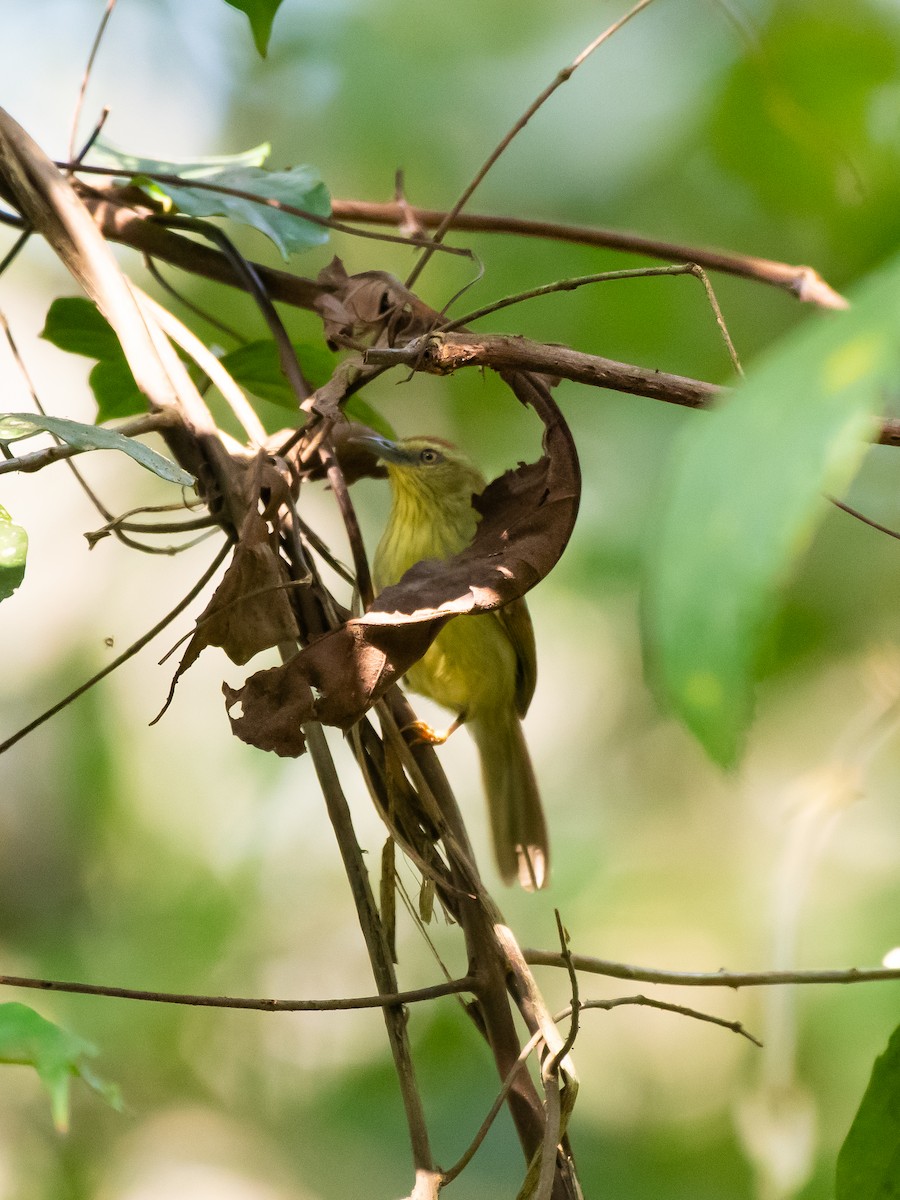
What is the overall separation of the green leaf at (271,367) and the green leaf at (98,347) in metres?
0.17

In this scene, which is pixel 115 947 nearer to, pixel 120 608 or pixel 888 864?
pixel 120 608

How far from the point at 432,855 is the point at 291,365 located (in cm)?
72

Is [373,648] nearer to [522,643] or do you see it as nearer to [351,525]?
[351,525]

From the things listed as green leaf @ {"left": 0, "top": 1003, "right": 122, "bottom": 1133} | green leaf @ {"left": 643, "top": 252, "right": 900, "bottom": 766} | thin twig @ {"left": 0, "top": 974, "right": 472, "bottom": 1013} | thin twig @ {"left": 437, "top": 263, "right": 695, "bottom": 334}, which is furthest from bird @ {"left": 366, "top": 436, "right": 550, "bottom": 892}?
green leaf @ {"left": 643, "top": 252, "right": 900, "bottom": 766}

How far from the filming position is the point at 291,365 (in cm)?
166

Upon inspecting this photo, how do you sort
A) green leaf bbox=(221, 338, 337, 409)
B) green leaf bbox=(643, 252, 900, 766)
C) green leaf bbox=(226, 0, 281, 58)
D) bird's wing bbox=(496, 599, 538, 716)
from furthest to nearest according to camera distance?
1. bird's wing bbox=(496, 599, 538, 716)
2. green leaf bbox=(221, 338, 337, 409)
3. green leaf bbox=(226, 0, 281, 58)
4. green leaf bbox=(643, 252, 900, 766)

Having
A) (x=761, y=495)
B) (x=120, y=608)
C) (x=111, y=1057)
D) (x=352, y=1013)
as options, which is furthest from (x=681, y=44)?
(x=761, y=495)

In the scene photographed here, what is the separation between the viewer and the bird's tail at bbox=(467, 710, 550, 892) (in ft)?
10.0

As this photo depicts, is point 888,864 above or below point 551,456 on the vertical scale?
above

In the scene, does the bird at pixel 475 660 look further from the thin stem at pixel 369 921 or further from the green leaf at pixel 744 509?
the green leaf at pixel 744 509

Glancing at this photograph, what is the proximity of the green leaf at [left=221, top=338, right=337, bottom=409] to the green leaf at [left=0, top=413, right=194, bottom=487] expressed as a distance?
0.68m

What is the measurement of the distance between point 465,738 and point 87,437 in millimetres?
4035

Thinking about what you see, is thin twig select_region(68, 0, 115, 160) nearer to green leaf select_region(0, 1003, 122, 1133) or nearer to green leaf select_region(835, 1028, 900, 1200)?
green leaf select_region(0, 1003, 122, 1133)

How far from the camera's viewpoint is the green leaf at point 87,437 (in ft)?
3.81
